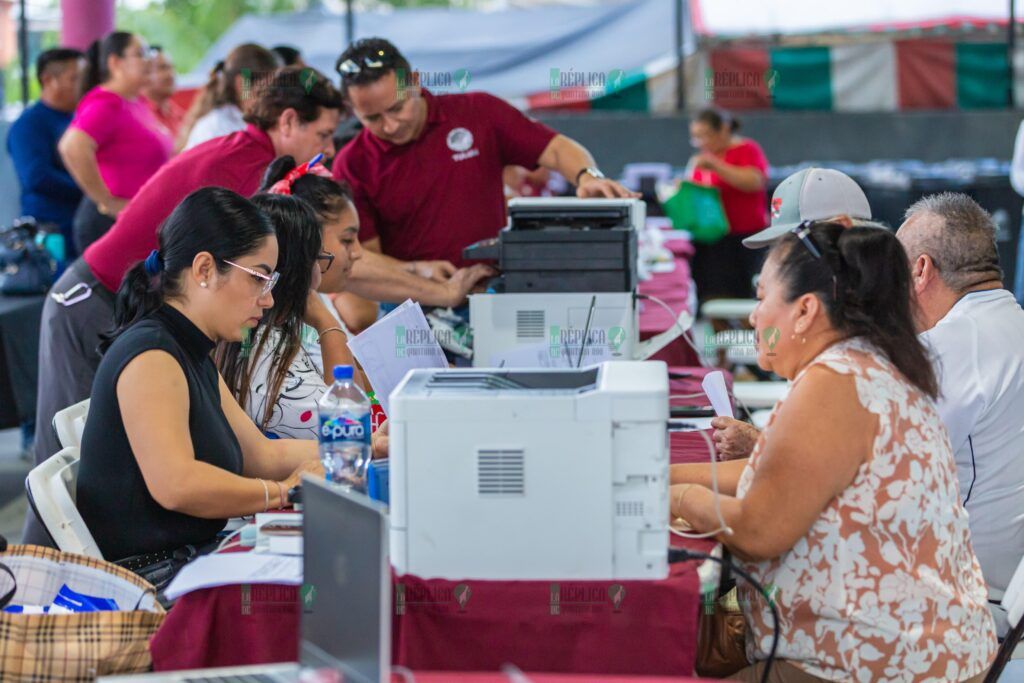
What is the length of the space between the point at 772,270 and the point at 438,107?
214 cm

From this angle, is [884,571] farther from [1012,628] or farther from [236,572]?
[236,572]

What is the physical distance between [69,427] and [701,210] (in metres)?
5.60

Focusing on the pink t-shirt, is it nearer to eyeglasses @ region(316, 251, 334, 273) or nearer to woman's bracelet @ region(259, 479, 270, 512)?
eyeglasses @ region(316, 251, 334, 273)

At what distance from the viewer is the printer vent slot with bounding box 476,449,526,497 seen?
71.1 inches

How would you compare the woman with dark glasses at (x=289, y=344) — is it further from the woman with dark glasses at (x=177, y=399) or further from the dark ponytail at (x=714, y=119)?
the dark ponytail at (x=714, y=119)

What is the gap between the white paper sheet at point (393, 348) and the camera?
8.34 ft

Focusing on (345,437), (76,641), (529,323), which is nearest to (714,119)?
(529,323)

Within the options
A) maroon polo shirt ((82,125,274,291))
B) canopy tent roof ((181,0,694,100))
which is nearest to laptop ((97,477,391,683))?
maroon polo shirt ((82,125,274,291))

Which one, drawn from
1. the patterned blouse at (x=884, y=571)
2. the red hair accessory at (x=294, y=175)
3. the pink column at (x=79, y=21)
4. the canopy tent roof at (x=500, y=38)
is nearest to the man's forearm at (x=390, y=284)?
the red hair accessory at (x=294, y=175)

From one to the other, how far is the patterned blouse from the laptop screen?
75cm

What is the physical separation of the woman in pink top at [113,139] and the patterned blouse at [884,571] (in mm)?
3926

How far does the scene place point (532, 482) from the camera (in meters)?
1.81

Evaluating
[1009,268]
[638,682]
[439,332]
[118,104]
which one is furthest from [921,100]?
[638,682]

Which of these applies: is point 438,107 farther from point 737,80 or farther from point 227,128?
point 737,80
